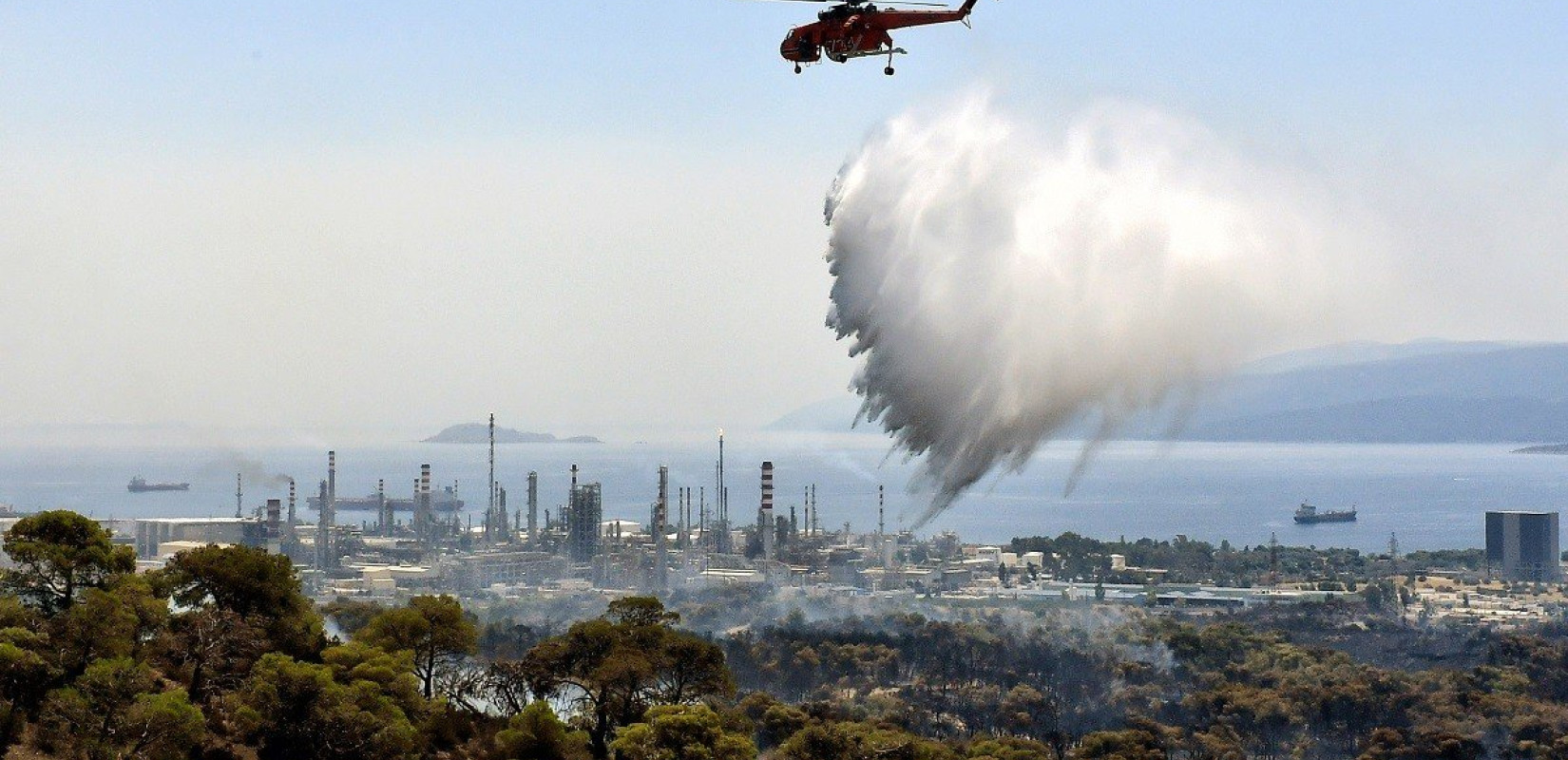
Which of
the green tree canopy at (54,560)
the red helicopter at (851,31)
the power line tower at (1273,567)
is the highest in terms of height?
the red helicopter at (851,31)

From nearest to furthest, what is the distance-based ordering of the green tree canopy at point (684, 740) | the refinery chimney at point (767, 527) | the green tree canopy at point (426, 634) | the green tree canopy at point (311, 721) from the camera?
the green tree canopy at point (311, 721)
the green tree canopy at point (684, 740)
the green tree canopy at point (426, 634)
the refinery chimney at point (767, 527)

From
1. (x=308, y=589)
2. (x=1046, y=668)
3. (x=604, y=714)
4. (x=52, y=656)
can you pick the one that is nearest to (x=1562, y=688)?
(x=1046, y=668)

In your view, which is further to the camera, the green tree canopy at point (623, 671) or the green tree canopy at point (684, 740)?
the green tree canopy at point (623, 671)

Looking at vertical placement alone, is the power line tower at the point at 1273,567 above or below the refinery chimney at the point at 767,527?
below

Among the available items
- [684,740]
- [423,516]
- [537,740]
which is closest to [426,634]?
[537,740]

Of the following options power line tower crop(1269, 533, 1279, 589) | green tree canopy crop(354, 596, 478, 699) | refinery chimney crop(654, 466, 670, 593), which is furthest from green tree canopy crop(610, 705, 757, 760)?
power line tower crop(1269, 533, 1279, 589)

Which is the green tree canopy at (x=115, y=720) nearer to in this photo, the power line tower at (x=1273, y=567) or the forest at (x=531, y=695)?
the forest at (x=531, y=695)

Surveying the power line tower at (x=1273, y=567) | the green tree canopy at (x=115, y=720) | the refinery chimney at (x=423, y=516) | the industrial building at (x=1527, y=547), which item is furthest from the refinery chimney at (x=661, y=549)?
the green tree canopy at (x=115, y=720)

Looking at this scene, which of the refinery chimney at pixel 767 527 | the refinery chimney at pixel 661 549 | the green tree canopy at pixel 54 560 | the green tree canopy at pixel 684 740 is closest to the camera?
the green tree canopy at pixel 684 740
